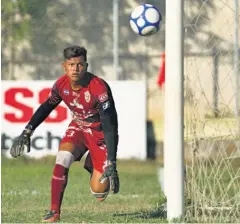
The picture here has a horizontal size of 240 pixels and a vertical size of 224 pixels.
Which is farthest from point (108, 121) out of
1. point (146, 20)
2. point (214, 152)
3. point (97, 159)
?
point (214, 152)

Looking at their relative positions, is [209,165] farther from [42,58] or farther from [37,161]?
[42,58]

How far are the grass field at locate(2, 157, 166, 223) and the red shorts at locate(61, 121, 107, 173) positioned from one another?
0.53 meters

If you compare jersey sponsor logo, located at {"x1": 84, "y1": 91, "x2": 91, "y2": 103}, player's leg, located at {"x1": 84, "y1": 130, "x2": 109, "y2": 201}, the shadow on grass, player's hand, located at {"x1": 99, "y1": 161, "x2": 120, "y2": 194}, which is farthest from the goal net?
jersey sponsor logo, located at {"x1": 84, "y1": 91, "x2": 91, "y2": 103}

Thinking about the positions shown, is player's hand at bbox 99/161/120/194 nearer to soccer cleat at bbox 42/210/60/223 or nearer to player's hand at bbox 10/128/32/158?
soccer cleat at bbox 42/210/60/223

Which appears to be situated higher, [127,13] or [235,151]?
[127,13]

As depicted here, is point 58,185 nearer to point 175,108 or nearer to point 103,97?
point 103,97

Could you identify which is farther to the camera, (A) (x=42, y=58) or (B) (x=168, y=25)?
(A) (x=42, y=58)

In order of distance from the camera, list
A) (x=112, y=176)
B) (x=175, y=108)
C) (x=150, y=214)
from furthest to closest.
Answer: (x=150, y=214)
(x=112, y=176)
(x=175, y=108)

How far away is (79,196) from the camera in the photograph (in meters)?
11.2

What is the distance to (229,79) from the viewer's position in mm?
10320

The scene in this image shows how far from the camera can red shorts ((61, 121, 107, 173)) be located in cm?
875

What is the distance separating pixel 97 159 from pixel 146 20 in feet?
4.54

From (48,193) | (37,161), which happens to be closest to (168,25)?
(48,193)

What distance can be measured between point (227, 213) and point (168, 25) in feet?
5.81
